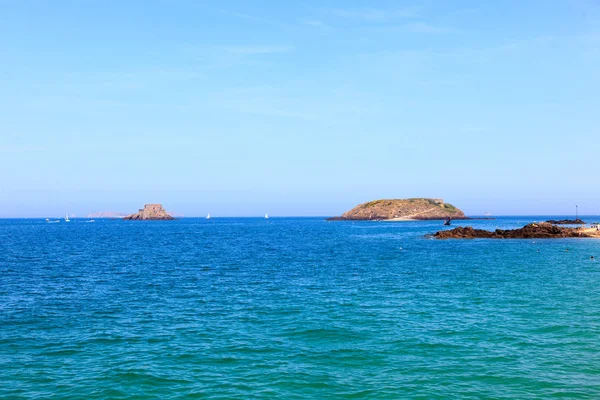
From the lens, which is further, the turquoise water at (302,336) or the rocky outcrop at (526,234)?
the rocky outcrop at (526,234)

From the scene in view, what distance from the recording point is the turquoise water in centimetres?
1997

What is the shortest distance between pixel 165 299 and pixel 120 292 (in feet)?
20.5

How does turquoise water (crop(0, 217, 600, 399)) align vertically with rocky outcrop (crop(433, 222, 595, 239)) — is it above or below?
below

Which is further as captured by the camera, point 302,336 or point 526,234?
point 526,234

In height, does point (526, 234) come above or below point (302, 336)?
above

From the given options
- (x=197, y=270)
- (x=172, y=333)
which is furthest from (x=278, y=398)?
(x=197, y=270)

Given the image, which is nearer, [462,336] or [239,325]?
[462,336]

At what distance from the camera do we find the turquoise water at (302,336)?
19969mm

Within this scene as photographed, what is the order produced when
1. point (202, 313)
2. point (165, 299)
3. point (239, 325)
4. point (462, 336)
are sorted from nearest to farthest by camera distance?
1. point (462, 336)
2. point (239, 325)
3. point (202, 313)
4. point (165, 299)

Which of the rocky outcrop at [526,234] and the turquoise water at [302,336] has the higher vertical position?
the rocky outcrop at [526,234]

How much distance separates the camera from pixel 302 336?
89.0 ft

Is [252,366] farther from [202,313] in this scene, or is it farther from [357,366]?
[202,313]

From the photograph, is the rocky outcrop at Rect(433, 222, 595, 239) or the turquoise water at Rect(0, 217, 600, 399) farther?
the rocky outcrop at Rect(433, 222, 595, 239)

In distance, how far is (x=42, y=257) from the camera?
76562 mm
